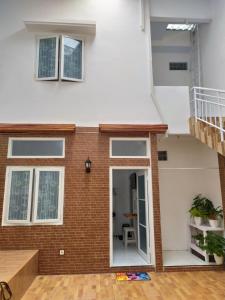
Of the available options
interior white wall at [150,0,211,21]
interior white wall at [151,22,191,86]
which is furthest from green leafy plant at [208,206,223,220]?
interior white wall at [150,0,211,21]

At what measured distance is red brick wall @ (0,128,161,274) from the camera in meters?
4.96

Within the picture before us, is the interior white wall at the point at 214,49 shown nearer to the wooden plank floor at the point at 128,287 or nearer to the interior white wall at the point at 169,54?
the interior white wall at the point at 169,54

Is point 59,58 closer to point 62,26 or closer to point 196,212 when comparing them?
point 62,26

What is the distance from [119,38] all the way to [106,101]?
1738 mm

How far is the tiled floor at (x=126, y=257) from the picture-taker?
16.9 ft

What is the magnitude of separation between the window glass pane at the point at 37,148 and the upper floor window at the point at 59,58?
5.16 ft

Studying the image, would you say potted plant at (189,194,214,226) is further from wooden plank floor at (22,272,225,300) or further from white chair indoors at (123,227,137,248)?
white chair indoors at (123,227,137,248)

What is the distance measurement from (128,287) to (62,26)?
5.94 meters

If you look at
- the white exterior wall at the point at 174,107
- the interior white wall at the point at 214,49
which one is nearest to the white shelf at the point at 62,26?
the white exterior wall at the point at 174,107

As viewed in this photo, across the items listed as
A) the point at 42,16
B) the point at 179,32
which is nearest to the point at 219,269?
the point at 179,32

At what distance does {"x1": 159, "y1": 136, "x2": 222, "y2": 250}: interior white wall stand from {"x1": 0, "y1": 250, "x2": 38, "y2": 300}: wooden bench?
3.52m

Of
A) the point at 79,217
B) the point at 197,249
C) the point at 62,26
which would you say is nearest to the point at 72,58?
the point at 62,26

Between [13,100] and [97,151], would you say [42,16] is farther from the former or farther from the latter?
[97,151]

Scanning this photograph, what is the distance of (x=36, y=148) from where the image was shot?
213 inches
